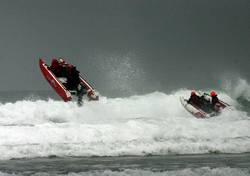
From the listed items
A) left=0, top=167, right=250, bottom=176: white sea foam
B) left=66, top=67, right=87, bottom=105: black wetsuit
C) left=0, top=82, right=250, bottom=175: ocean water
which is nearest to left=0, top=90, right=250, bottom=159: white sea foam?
left=0, top=82, right=250, bottom=175: ocean water

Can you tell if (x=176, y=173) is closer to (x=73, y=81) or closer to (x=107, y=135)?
(x=107, y=135)

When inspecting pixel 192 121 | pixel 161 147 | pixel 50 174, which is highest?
pixel 192 121

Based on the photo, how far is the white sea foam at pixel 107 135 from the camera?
40.3ft

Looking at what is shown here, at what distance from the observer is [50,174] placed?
954cm

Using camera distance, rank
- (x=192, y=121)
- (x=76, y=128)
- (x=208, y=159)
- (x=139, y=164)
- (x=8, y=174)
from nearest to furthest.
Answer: (x=8, y=174)
(x=139, y=164)
(x=208, y=159)
(x=76, y=128)
(x=192, y=121)

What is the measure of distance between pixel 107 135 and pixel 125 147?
1216mm

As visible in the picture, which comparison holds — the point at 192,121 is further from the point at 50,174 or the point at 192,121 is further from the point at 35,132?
the point at 50,174

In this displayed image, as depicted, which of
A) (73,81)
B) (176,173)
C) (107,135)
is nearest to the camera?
(176,173)

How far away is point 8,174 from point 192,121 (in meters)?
8.66

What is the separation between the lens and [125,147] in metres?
12.7

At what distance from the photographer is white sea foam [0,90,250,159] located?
483 inches

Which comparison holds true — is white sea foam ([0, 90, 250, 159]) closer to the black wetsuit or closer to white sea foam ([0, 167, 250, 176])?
the black wetsuit

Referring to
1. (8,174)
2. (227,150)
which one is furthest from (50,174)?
(227,150)

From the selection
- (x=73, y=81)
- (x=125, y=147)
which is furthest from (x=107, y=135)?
(x=73, y=81)
